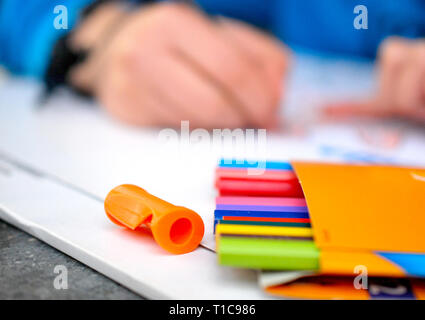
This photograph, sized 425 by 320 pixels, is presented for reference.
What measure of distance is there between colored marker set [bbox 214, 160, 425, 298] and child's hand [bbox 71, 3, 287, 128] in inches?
10.4

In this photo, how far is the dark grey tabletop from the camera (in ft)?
1.38

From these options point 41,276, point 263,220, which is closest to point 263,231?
point 263,220

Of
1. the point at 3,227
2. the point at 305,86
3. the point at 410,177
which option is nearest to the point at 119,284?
the point at 3,227

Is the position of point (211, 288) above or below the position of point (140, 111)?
below

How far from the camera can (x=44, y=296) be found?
416mm

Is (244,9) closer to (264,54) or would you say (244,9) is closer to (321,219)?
(264,54)

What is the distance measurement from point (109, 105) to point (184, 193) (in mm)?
315

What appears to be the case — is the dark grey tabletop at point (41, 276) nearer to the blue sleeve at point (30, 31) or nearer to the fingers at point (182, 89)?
the fingers at point (182, 89)

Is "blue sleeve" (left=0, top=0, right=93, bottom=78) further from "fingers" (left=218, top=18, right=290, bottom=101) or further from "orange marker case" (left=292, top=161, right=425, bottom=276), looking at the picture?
"orange marker case" (left=292, top=161, right=425, bottom=276)

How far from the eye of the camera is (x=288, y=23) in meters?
1.30

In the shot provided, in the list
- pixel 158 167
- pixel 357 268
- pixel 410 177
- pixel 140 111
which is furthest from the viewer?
pixel 140 111

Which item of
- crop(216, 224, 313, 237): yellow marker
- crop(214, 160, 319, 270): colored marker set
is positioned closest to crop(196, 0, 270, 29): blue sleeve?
crop(214, 160, 319, 270): colored marker set

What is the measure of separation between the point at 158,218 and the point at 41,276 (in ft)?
0.37

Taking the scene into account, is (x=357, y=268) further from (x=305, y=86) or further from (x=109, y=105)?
(x=305, y=86)
